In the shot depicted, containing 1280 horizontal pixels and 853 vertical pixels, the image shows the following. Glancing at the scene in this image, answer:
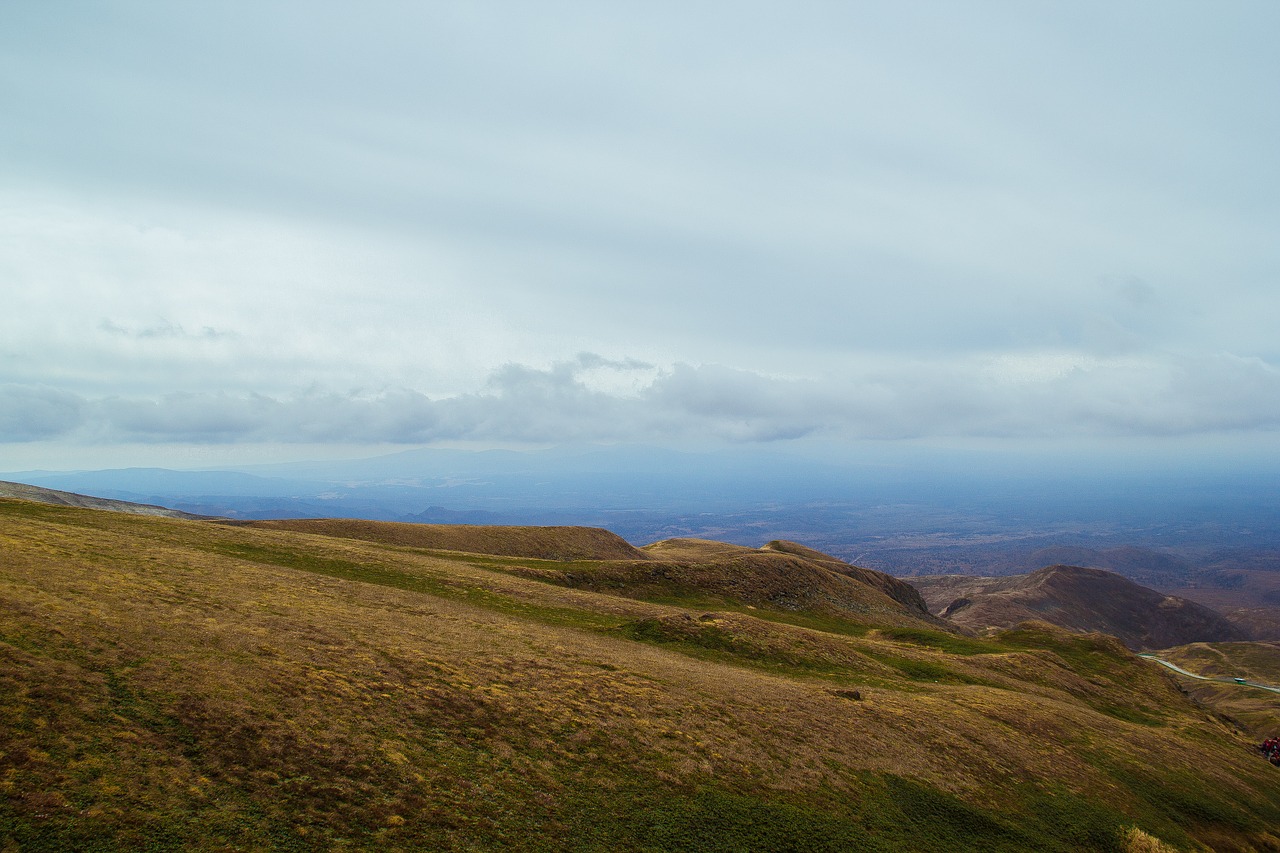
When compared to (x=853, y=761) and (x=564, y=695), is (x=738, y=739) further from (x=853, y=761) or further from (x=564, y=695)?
(x=564, y=695)

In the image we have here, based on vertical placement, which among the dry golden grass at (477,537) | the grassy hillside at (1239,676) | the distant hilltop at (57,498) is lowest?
the grassy hillside at (1239,676)

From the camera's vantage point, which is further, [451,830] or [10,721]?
[451,830]

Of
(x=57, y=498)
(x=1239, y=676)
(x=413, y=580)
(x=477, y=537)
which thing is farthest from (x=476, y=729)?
(x=1239, y=676)

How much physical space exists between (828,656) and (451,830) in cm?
4119

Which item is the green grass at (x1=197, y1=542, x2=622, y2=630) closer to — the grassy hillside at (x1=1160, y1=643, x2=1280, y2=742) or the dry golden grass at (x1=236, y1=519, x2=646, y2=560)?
the dry golden grass at (x1=236, y1=519, x2=646, y2=560)

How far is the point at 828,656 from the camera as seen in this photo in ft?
172

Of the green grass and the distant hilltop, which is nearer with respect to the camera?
the green grass

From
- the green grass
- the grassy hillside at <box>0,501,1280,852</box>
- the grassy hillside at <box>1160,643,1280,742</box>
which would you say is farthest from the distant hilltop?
the grassy hillside at <box>1160,643,1280,742</box>

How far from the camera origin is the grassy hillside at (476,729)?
56.7ft

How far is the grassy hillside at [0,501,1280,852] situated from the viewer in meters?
17.3

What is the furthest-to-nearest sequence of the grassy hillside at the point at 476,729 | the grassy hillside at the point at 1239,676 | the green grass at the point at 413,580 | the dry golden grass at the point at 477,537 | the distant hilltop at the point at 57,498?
the grassy hillside at the point at 1239,676 → the dry golden grass at the point at 477,537 → the distant hilltop at the point at 57,498 → the green grass at the point at 413,580 → the grassy hillside at the point at 476,729

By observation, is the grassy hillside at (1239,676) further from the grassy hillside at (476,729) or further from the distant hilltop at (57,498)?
the distant hilltop at (57,498)

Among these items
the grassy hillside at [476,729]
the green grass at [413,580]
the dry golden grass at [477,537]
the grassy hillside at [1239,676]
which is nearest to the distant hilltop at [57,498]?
the dry golden grass at [477,537]

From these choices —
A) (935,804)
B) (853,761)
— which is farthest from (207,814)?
(935,804)
